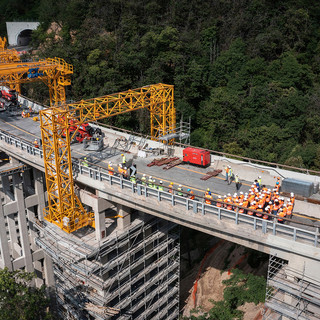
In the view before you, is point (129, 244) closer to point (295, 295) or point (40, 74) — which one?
point (295, 295)

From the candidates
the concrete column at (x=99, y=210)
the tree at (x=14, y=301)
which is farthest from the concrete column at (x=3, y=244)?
the concrete column at (x=99, y=210)

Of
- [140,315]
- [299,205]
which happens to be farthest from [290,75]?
[140,315]

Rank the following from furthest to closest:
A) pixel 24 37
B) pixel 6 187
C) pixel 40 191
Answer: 1. pixel 24 37
2. pixel 6 187
3. pixel 40 191

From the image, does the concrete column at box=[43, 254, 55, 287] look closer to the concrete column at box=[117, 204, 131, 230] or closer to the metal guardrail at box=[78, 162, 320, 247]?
the concrete column at box=[117, 204, 131, 230]

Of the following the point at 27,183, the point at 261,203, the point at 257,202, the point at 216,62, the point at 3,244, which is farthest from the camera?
the point at 216,62

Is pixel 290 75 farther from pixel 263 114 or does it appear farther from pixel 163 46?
pixel 163 46

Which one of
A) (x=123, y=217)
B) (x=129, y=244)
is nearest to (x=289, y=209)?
(x=123, y=217)
